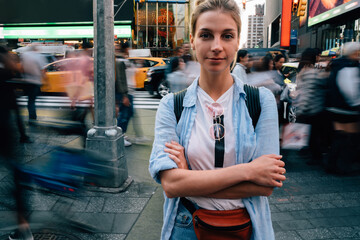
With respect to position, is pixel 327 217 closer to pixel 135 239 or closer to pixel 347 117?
pixel 347 117

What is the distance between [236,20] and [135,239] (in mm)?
2656

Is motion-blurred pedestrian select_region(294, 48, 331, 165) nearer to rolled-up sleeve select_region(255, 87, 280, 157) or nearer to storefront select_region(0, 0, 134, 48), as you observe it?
rolled-up sleeve select_region(255, 87, 280, 157)

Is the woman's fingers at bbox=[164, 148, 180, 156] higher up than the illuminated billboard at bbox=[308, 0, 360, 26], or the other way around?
the illuminated billboard at bbox=[308, 0, 360, 26]

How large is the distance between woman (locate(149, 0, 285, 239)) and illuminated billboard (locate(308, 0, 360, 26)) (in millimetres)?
18161

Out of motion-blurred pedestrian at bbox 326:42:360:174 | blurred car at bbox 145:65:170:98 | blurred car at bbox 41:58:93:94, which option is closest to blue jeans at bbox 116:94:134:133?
motion-blurred pedestrian at bbox 326:42:360:174

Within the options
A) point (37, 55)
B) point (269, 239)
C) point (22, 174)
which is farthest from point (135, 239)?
point (37, 55)

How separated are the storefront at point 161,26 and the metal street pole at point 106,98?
33.2 meters

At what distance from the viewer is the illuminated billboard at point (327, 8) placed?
18173 millimetres

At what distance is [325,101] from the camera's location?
524cm

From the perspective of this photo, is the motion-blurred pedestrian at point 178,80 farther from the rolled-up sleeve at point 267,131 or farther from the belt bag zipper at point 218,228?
the belt bag zipper at point 218,228

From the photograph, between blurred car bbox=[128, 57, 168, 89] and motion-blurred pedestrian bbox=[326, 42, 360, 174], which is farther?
blurred car bbox=[128, 57, 168, 89]

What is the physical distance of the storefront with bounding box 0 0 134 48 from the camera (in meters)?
27.0

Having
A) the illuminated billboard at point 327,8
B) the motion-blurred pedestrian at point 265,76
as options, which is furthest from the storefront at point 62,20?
the motion-blurred pedestrian at point 265,76

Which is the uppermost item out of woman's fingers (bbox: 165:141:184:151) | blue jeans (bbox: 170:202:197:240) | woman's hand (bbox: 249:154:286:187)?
woman's fingers (bbox: 165:141:184:151)
